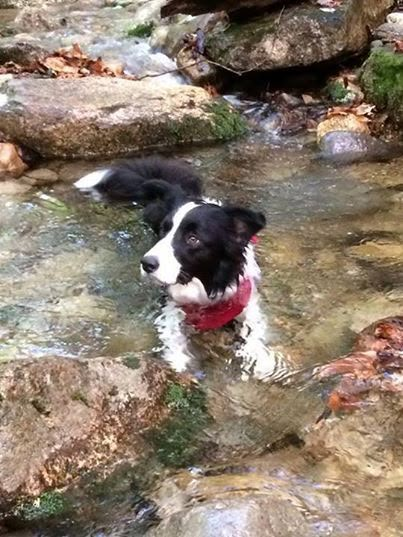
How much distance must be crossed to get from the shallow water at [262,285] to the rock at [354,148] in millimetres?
277

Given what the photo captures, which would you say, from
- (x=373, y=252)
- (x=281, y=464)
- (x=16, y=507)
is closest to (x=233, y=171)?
(x=373, y=252)

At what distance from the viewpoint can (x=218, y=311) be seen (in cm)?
405

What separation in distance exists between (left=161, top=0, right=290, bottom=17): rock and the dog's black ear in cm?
448

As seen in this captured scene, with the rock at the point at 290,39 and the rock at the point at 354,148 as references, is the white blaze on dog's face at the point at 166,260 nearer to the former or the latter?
the rock at the point at 354,148

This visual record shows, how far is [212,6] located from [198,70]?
2.94 feet

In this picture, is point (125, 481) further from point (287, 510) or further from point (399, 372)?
point (399, 372)

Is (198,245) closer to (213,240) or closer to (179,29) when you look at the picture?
(213,240)

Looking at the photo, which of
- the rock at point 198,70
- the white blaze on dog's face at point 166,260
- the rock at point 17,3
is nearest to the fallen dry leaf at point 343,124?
the rock at point 198,70

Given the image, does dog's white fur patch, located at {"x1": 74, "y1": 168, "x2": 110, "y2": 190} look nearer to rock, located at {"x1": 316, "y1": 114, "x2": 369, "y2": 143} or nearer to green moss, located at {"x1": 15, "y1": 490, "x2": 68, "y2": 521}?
rock, located at {"x1": 316, "y1": 114, "x2": 369, "y2": 143}

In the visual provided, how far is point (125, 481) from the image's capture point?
9.94 feet

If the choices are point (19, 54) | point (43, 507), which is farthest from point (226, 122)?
point (43, 507)

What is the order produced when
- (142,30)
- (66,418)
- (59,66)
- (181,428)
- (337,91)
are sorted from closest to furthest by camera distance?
1. (66,418)
2. (181,428)
3. (337,91)
4. (59,66)
5. (142,30)

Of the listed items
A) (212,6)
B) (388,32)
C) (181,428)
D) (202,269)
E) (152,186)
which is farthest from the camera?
(388,32)

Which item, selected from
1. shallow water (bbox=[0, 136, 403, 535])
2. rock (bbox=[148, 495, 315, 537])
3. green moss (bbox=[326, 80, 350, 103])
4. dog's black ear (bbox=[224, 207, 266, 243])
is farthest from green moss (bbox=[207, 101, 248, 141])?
rock (bbox=[148, 495, 315, 537])
